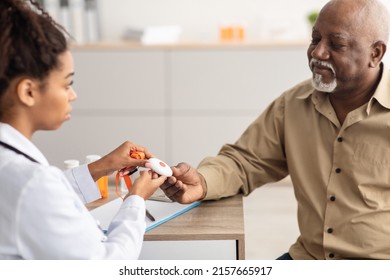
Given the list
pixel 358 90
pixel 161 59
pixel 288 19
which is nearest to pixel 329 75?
pixel 358 90

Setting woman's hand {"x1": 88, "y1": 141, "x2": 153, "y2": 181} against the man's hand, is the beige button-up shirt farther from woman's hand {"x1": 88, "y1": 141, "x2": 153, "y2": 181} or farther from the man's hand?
woman's hand {"x1": 88, "y1": 141, "x2": 153, "y2": 181}

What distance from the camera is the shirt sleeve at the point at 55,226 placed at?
116 cm

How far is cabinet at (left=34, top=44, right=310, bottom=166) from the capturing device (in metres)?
3.96

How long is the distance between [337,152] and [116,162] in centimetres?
53

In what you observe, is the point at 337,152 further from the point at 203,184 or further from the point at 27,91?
the point at 27,91

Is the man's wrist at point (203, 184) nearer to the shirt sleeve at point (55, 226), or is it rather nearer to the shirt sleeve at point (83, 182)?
the shirt sleeve at point (83, 182)

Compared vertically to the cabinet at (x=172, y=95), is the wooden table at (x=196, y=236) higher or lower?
higher

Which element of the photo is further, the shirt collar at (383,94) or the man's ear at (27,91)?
the shirt collar at (383,94)

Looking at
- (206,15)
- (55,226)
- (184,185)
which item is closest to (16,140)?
(55,226)

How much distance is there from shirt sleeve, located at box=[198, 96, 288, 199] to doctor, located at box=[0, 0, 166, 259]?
631mm

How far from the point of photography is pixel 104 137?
4.03m

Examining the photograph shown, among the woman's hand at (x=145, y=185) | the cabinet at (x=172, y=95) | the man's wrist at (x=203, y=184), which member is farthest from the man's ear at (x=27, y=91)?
the cabinet at (x=172, y=95)

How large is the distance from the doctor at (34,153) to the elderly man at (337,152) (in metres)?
0.48

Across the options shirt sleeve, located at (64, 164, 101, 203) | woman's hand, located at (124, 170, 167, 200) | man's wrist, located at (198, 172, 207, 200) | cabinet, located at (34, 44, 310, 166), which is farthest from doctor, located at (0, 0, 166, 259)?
cabinet, located at (34, 44, 310, 166)
